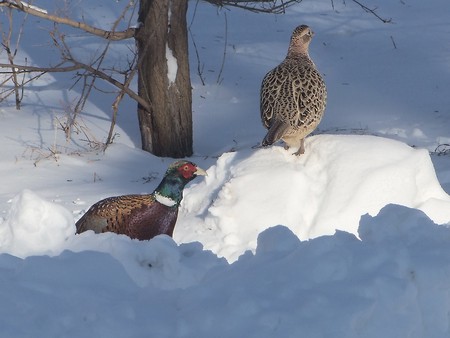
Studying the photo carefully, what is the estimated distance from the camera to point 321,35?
13.5 meters

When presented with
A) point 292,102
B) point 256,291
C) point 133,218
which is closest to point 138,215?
point 133,218

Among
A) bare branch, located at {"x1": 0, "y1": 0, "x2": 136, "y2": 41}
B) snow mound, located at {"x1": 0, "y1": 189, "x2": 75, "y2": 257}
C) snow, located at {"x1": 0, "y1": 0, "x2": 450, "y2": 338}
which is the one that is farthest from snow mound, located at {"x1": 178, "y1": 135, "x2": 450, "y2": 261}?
bare branch, located at {"x1": 0, "y1": 0, "x2": 136, "y2": 41}

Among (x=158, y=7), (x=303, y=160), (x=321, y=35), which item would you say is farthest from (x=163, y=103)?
(x=321, y=35)

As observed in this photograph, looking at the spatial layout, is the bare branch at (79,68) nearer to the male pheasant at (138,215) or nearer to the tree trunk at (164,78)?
the tree trunk at (164,78)

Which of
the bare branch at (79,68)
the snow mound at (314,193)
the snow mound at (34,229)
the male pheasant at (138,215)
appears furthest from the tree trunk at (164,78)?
the snow mound at (34,229)

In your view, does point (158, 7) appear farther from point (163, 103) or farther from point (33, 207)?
point (33, 207)

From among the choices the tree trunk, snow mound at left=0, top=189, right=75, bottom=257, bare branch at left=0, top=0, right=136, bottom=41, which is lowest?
the tree trunk

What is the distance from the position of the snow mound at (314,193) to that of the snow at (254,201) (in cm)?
1

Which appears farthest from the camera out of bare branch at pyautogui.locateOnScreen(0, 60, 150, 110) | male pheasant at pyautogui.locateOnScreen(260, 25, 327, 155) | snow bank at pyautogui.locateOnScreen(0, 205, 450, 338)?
bare branch at pyautogui.locateOnScreen(0, 60, 150, 110)

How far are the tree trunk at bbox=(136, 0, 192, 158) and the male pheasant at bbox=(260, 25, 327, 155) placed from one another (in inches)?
81.8

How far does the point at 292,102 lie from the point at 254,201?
1.14m

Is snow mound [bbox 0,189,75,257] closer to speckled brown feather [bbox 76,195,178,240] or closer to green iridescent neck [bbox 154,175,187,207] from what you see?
speckled brown feather [bbox 76,195,178,240]

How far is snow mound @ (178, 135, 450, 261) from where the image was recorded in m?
5.88

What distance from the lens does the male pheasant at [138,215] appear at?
5355mm
